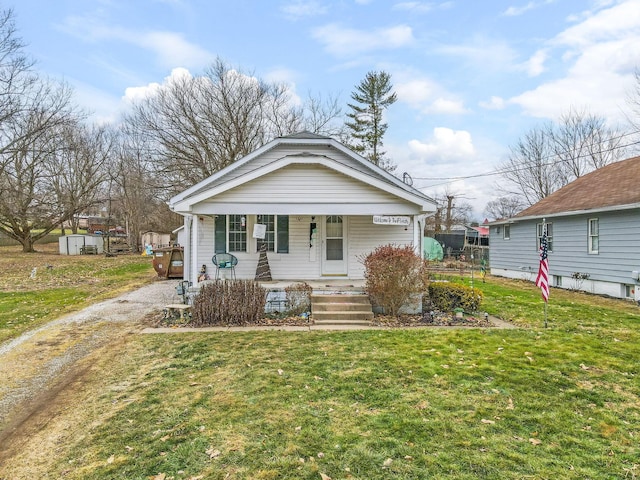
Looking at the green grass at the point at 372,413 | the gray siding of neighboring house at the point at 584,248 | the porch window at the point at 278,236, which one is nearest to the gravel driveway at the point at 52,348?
the green grass at the point at 372,413

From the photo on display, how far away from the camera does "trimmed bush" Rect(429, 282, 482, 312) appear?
372 inches

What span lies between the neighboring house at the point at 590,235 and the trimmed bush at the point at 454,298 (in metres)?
6.28

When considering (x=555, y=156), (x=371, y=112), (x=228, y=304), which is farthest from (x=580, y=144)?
(x=228, y=304)

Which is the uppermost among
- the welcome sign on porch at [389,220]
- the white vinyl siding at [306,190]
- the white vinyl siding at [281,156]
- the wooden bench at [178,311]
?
the white vinyl siding at [281,156]

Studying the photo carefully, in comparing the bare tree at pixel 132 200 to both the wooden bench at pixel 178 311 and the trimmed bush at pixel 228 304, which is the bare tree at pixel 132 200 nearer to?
the wooden bench at pixel 178 311

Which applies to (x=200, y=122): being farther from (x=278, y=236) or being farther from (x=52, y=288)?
(x=278, y=236)

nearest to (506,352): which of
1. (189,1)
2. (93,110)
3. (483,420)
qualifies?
(483,420)

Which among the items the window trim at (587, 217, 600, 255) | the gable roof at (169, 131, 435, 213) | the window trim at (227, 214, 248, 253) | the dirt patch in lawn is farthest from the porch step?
the window trim at (587, 217, 600, 255)

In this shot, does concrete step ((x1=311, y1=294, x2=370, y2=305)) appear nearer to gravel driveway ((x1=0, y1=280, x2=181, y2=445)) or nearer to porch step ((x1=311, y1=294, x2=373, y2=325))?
porch step ((x1=311, y1=294, x2=373, y2=325))

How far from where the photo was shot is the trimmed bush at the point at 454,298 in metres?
9.46

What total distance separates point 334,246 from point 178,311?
4844 millimetres

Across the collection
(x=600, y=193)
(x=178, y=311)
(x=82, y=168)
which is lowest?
(x=178, y=311)

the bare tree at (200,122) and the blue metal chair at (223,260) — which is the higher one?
the bare tree at (200,122)

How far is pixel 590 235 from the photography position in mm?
13648
